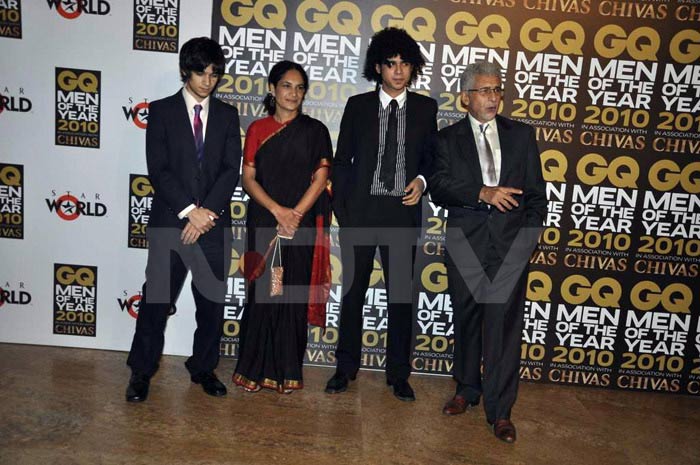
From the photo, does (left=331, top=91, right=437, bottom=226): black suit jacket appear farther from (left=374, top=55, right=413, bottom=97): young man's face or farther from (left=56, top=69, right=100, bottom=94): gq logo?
(left=56, top=69, right=100, bottom=94): gq logo

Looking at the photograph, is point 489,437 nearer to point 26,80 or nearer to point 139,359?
point 139,359

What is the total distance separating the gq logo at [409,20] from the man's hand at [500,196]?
1207 millimetres

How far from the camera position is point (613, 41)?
405 centimetres

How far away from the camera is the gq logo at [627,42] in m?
4.03

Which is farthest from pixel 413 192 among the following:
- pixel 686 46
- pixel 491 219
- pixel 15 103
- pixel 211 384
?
pixel 15 103

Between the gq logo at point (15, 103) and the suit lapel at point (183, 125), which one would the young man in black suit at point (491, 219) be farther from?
the gq logo at point (15, 103)

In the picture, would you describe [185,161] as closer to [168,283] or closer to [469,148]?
[168,283]

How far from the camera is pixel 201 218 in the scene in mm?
3535

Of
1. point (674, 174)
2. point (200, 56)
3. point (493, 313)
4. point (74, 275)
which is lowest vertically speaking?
point (74, 275)

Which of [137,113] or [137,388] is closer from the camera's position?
Answer: [137,388]

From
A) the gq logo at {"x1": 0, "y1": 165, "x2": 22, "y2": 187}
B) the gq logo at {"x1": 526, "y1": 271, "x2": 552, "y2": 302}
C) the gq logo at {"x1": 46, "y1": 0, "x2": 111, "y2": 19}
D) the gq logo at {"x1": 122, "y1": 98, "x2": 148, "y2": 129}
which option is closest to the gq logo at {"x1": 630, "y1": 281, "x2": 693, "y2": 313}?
the gq logo at {"x1": 526, "y1": 271, "x2": 552, "y2": 302}

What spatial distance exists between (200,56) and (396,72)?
1060mm

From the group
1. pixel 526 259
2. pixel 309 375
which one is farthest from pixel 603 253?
pixel 309 375

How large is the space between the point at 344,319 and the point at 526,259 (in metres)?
1.10
